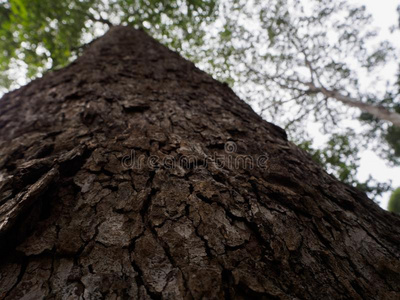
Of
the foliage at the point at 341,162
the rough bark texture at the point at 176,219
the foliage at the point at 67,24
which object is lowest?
the rough bark texture at the point at 176,219

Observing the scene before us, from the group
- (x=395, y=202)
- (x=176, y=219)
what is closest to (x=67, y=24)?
(x=176, y=219)

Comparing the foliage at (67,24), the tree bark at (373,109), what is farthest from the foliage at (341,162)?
the foliage at (67,24)

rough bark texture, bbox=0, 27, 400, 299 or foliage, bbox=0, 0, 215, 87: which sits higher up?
foliage, bbox=0, 0, 215, 87

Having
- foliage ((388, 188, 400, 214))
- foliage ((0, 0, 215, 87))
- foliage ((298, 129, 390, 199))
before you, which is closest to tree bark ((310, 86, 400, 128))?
foliage ((298, 129, 390, 199))

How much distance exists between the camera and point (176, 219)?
95 centimetres

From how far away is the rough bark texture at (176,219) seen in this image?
0.76 m

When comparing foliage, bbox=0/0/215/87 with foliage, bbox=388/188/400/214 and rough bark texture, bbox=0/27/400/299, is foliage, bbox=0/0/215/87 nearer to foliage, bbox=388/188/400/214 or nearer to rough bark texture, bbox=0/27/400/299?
rough bark texture, bbox=0/27/400/299

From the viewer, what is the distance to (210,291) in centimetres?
71

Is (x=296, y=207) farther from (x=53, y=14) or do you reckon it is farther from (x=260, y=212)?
(x=53, y=14)

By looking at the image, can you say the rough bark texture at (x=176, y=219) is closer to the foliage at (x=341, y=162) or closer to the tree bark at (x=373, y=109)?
the foliage at (x=341, y=162)

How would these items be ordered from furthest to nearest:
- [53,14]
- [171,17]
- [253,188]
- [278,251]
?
[171,17] < [53,14] < [253,188] < [278,251]

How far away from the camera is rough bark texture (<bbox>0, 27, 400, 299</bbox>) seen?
2.51ft

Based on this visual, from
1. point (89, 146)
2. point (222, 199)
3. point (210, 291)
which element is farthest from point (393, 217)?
point (89, 146)

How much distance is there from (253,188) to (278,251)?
0.35m
